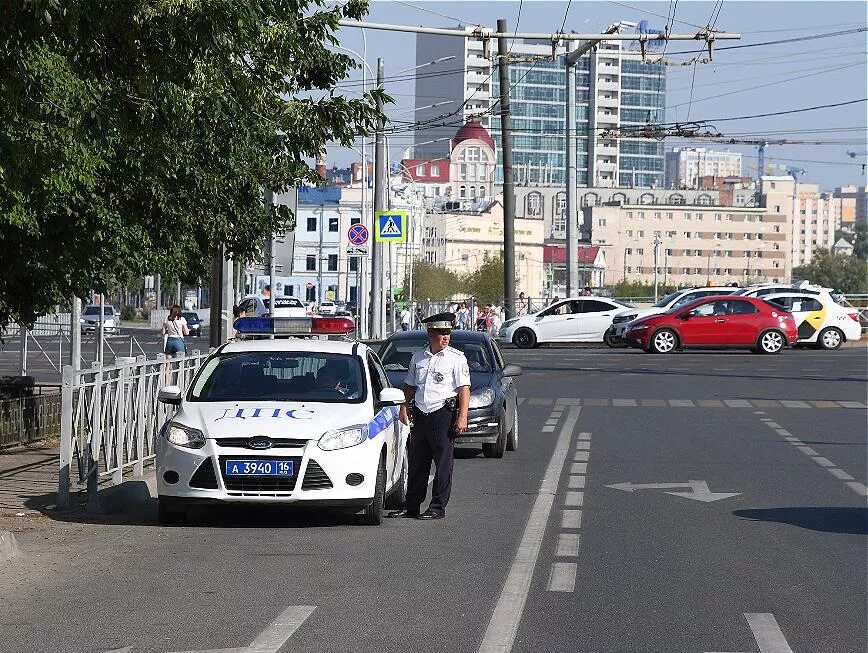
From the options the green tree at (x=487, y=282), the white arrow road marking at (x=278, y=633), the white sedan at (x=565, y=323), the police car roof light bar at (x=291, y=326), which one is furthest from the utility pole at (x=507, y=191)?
the green tree at (x=487, y=282)

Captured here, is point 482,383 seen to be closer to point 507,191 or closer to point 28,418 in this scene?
point 28,418

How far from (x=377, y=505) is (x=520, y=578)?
9.65ft

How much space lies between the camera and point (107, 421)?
14.2m

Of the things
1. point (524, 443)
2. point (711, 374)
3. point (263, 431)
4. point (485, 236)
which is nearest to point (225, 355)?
point (263, 431)

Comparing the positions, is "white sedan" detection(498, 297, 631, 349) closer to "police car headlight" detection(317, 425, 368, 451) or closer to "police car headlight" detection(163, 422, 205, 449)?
"police car headlight" detection(317, 425, 368, 451)

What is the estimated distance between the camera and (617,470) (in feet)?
55.7

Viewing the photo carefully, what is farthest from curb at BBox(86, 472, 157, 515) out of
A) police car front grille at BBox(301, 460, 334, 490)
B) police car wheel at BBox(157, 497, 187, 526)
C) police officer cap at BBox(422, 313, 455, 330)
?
police officer cap at BBox(422, 313, 455, 330)

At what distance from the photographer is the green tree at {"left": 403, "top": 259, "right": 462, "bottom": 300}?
124438 mm

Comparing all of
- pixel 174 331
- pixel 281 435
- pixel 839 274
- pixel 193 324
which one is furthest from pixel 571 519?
pixel 839 274

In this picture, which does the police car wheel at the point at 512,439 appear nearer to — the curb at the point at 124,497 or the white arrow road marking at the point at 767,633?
the curb at the point at 124,497

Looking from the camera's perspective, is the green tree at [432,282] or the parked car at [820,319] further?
the green tree at [432,282]

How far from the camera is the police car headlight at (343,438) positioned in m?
12.3

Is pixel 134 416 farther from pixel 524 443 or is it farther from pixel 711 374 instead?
pixel 711 374

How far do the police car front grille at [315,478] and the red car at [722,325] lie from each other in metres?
34.8
